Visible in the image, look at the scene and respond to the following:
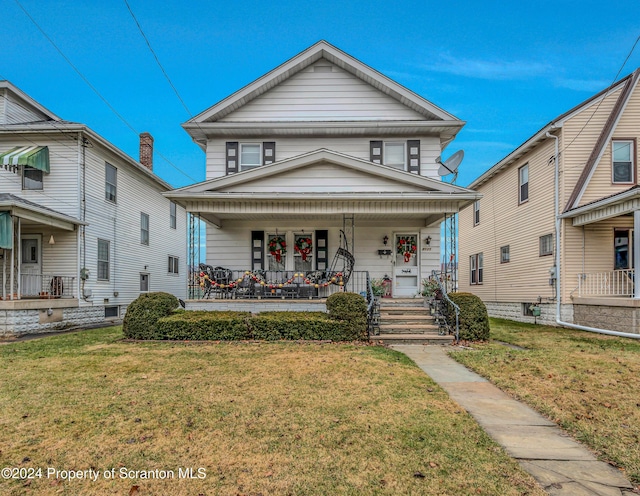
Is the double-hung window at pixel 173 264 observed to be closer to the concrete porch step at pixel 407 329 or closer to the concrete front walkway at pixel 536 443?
the concrete porch step at pixel 407 329

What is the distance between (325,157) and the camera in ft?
40.4

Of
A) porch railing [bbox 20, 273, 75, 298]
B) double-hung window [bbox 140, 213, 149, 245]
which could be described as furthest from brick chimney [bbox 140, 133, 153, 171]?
porch railing [bbox 20, 273, 75, 298]

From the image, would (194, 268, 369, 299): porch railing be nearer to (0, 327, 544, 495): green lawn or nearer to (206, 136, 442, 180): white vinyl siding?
(206, 136, 442, 180): white vinyl siding

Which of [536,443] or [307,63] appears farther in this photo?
[307,63]

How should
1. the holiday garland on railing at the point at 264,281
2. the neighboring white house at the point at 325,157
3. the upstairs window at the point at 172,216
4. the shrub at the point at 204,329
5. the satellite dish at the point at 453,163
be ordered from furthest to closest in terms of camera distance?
1. the upstairs window at the point at 172,216
2. the satellite dish at the point at 453,163
3. the neighboring white house at the point at 325,157
4. the holiday garland on railing at the point at 264,281
5. the shrub at the point at 204,329

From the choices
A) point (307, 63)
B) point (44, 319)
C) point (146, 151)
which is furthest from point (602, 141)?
point (146, 151)

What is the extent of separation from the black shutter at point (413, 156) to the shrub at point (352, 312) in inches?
250

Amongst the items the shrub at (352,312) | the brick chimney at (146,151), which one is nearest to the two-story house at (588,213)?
the shrub at (352,312)

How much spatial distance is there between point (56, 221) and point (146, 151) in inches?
358

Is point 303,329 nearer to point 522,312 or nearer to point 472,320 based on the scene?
point 472,320

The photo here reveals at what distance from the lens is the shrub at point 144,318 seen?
10.0 metres

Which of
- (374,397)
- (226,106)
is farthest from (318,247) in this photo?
(374,397)

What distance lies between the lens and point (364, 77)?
14.6 m

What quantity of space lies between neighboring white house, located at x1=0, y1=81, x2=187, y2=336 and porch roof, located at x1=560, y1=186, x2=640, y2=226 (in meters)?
17.4
